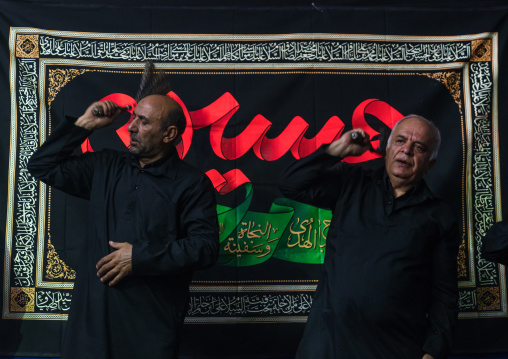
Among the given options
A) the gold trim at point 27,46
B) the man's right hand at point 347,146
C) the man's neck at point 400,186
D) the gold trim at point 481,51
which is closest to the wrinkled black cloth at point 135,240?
the man's right hand at point 347,146

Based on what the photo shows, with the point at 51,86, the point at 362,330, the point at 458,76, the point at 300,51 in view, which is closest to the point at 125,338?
the point at 362,330

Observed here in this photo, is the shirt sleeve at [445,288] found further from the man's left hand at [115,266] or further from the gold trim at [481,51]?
the gold trim at [481,51]

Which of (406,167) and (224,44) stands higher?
(224,44)

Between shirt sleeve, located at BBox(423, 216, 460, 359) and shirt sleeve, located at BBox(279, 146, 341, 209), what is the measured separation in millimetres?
447

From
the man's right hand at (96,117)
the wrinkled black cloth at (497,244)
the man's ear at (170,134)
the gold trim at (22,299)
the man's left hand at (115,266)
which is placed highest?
the man's right hand at (96,117)

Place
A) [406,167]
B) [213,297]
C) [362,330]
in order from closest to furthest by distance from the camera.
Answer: [362,330] → [406,167] → [213,297]

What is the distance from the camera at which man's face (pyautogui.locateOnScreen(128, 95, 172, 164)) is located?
7.57 feet

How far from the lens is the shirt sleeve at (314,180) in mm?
2117

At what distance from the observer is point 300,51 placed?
3.15 meters

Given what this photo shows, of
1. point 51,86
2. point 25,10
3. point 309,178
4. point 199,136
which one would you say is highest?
point 25,10

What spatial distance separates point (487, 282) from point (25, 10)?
295 cm

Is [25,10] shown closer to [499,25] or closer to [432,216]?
[432,216]

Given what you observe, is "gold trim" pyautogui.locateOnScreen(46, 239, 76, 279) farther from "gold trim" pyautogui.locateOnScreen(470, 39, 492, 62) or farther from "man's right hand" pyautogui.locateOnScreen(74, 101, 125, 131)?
"gold trim" pyautogui.locateOnScreen(470, 39, 492, 62)

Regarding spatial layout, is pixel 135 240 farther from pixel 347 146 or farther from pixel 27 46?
pixel 27 46
